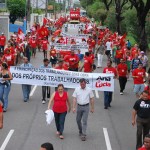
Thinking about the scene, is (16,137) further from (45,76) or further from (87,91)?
(45,76)

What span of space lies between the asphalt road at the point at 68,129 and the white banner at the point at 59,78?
2.60 ft

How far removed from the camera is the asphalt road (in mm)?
12438

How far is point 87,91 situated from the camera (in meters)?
12.6

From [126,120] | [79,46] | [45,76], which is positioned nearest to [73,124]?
[126,120]

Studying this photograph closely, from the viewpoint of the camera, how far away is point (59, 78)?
17.1m

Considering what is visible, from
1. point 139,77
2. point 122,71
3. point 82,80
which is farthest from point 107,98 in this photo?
point 82,80

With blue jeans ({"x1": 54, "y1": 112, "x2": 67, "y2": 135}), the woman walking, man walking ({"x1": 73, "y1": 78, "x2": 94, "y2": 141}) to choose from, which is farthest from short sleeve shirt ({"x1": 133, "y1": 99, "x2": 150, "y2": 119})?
the woman walking

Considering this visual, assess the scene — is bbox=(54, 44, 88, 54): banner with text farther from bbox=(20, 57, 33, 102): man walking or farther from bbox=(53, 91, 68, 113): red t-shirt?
bbox=(53, 91, 68, 113): red t-shirt

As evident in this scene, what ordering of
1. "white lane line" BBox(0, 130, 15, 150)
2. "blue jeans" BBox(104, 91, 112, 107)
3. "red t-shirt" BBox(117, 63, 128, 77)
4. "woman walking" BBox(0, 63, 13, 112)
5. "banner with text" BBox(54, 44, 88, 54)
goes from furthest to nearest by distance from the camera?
"banner with text" BBox(54, 44, 88, 54) < "red t-shirt" BBox(117, 63, 128, 77) < "blue jeans" BBox(104, 91, 112, 107) < "woman walking" BBox(0, 63, 13, 112) < "white lane line" BBox(0, 130, 15, 150)

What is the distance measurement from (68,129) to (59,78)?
3.44 meters

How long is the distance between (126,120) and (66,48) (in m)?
13.3

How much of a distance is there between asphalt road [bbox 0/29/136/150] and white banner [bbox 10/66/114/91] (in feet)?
2.60

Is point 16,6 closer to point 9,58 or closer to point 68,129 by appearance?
point 9,58

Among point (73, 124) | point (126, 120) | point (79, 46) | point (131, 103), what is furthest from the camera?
point (79, 46)
